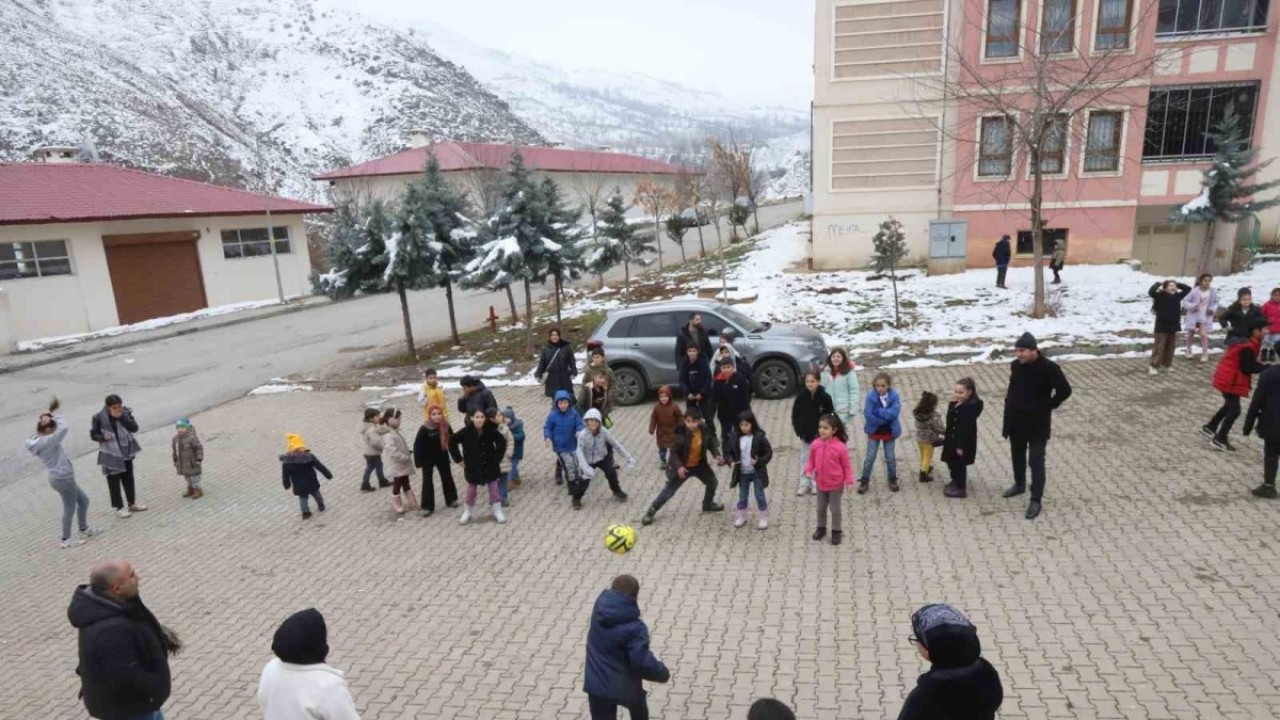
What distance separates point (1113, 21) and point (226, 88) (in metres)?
101

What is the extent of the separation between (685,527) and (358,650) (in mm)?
3387

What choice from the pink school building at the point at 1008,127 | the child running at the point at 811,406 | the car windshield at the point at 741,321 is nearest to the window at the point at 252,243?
the pink school building at the point at 1008,127

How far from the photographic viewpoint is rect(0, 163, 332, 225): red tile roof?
24781mm

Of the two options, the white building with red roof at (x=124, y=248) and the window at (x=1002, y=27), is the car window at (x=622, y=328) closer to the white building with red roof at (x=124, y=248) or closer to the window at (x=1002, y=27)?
the window at (x=1002, y=27)

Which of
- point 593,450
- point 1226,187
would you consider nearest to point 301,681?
point 593,450

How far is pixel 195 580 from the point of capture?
768cm

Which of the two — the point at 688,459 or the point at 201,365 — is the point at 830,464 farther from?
the point at 201,365

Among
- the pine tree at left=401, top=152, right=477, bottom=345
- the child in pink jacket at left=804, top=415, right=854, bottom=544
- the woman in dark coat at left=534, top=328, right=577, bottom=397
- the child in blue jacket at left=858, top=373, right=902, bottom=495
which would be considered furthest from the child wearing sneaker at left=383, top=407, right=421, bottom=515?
the pine tree at left=401, top=152, right=477, bottom=345

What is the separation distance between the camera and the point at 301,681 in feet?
10.7

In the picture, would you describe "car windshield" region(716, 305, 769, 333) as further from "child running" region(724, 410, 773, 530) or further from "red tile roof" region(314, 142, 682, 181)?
"red tile roof" region(314, 142, 682, 181)

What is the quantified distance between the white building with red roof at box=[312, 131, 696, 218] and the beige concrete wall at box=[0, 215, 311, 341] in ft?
19.9

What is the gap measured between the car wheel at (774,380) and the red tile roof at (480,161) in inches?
1060

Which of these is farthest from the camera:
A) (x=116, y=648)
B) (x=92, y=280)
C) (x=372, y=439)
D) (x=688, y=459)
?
(x=92, y=280)

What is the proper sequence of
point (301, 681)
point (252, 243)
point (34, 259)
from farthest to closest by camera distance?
point (252, 243) → point (34, 259) → point (301, 681)
